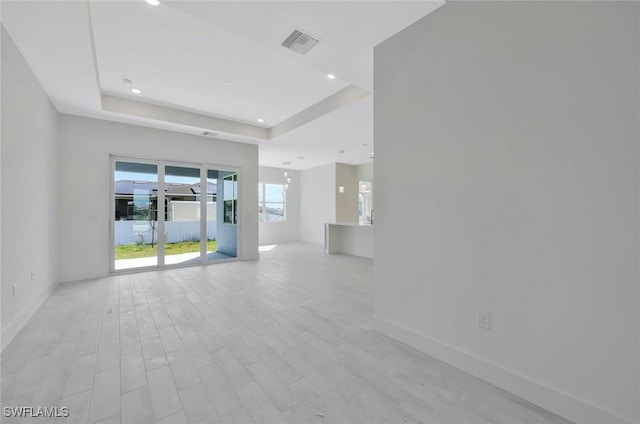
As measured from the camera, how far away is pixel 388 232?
272 centimetres

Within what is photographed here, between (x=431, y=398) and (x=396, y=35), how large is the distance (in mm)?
3054

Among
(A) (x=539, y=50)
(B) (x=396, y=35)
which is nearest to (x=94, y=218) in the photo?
(B) (x=396, y=35)

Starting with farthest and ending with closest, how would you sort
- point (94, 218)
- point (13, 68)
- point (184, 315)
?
1. point (94, 218)
2. point (184, 315)
3. point (13, 68)

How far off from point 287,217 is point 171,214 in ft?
17.2

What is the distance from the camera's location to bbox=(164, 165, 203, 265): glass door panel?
571cm

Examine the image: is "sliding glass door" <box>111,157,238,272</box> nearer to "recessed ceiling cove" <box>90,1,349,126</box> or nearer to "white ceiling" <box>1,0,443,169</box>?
"white ceiling" <box>1,0,443,169</box>

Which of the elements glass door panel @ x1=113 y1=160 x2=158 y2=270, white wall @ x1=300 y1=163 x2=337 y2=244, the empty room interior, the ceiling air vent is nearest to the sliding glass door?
glass door panel @ x1=113 y1=160 x2=158 y2=270

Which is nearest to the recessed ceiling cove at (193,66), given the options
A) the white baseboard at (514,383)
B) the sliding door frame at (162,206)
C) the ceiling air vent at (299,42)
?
the ceiling air vent at (299,42)

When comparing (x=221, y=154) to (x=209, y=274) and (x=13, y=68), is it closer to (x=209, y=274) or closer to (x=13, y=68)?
(x=209, y=274)

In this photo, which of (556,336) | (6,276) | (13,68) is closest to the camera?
(556,336)

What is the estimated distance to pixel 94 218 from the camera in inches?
195

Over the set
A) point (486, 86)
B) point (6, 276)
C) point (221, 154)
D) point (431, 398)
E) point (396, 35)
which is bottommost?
point (431, 398)

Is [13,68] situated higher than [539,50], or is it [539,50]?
[13,68]

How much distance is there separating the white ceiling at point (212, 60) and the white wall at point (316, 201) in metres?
3.57
